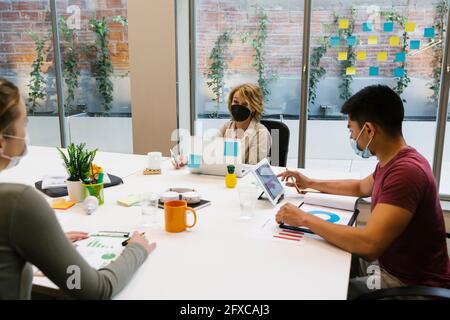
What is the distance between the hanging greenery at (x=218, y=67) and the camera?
4.12 metres

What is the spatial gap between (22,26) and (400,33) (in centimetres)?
395

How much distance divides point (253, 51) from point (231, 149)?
1.83 metres

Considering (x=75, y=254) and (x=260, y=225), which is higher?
(x=75, y=254)

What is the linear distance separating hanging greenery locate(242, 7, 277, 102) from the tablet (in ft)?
6.85

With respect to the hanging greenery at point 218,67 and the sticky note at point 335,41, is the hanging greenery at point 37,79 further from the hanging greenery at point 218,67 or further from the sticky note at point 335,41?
the sticky note at point 335,41

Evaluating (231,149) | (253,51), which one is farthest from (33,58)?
(231,149)

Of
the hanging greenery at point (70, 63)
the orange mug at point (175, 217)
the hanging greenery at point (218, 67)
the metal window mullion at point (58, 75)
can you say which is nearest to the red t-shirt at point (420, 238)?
the orange mug at point (175, 217)

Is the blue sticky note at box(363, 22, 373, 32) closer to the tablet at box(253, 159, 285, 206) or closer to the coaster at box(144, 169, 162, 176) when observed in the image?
the tablet at box(253, 159, 285, 206)

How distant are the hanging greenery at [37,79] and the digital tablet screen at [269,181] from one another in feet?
11.8

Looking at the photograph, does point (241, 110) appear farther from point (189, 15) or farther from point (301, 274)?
point (301, 274)

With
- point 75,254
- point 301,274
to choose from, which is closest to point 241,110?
point 301,274

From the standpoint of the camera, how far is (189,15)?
4.11 metres

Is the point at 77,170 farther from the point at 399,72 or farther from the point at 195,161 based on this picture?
the point at 399,72

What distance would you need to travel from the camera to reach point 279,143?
301cm
